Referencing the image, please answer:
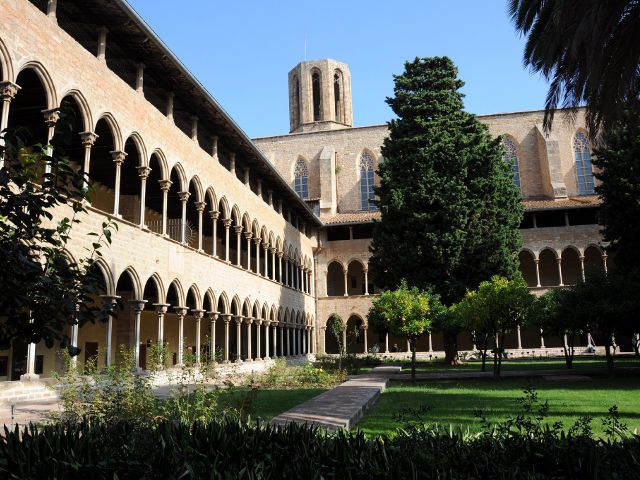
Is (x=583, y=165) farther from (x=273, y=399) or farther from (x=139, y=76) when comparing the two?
(x=273, y=399)

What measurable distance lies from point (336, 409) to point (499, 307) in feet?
32.0

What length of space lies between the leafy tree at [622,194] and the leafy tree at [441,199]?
509 cm

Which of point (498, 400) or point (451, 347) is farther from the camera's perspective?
point (451, 347)

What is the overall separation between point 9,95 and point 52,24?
8.23 feet

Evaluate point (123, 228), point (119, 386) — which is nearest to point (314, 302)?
point (123, 228)

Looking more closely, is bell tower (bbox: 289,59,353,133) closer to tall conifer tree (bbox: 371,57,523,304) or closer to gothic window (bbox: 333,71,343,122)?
gothic window (bbox: 333,71,343,122)

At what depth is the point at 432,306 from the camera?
70.2 feet

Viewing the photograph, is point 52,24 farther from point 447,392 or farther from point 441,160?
point 441,160

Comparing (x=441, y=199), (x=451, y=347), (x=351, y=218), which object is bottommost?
(x=451, y=347)

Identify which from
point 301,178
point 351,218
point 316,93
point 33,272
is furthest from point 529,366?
point 316,93

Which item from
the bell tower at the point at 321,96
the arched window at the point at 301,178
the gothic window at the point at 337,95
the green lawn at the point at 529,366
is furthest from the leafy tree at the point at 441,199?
the gothic window at the point at 337,95

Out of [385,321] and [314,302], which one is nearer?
[385,321]

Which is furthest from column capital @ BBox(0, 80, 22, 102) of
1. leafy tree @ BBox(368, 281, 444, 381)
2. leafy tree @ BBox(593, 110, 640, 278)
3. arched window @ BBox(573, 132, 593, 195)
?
arched window @ BBox(573, 132, 593, 195)

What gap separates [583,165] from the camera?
135ft
